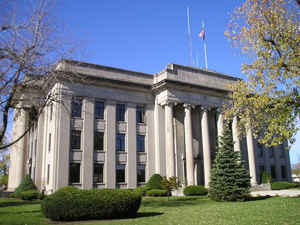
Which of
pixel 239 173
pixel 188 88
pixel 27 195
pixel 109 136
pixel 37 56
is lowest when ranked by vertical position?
pixel 27 195

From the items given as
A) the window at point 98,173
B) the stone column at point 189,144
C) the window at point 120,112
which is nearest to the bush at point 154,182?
the stone column at point 189,144

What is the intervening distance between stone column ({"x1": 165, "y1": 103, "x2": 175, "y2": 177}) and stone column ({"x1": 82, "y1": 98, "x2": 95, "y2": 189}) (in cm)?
842

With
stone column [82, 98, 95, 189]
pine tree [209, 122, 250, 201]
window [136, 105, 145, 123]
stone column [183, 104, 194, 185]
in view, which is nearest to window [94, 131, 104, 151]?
stone column [82, 98, 95, 189]

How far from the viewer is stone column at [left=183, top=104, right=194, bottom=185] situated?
34.8 meters

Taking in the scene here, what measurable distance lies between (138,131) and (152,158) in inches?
141

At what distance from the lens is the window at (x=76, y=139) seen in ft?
107

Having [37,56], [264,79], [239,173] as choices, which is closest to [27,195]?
[37,56]

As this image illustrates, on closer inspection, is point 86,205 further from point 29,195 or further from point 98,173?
point 98,173

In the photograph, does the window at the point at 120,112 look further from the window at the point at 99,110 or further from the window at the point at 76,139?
the window at the point at 76,139

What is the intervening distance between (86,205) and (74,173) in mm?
19006

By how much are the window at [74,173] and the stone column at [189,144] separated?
1213 centimetres

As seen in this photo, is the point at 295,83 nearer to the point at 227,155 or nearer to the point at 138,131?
the point at 227,155

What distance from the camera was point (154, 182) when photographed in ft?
106

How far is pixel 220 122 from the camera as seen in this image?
38.9 meters
